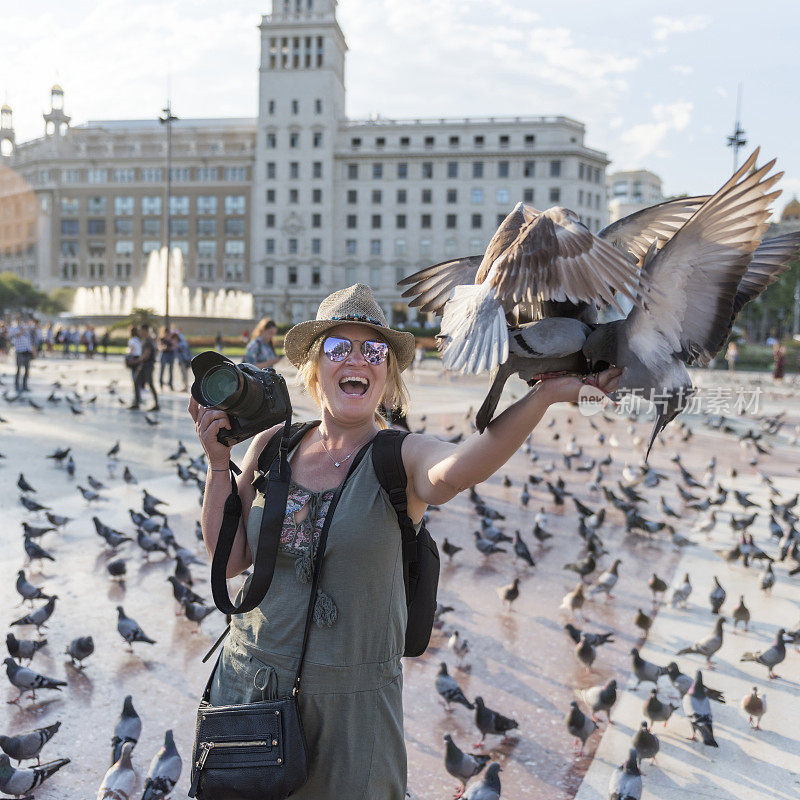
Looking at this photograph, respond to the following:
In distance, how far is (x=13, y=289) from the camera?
7138cm

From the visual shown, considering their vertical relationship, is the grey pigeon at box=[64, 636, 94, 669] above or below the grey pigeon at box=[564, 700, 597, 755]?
above

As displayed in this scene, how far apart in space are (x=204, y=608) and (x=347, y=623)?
3.02 metres

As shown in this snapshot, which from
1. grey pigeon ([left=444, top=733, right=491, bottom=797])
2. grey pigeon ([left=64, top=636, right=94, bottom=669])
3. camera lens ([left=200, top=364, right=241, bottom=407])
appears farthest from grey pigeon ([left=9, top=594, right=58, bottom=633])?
camera lens ([left=200, top=364, right=241, bottom=407])

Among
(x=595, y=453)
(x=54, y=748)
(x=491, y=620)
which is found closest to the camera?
(x=54, y=748)

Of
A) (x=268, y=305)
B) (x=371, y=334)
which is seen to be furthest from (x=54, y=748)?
(x=268, y=305)

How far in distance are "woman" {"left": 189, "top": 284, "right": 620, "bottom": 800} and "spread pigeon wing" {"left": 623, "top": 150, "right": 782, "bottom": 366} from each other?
0.49 feet

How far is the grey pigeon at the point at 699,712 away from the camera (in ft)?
12.1

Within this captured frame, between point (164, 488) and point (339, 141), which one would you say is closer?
point (164, 488)

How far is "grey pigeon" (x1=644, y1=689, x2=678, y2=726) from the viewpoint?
375 cm

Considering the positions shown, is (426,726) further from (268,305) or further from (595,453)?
(268,305)

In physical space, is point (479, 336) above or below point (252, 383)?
above

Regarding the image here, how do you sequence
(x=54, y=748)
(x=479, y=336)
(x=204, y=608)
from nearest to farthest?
1. (x=479, y=336)
2. (x=54, y=748)
3. (x=204, y=608)

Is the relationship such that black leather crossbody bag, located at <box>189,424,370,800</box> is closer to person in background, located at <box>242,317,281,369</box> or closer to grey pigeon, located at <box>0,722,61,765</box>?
grey pigeon, located at <box>0,722,61,765</box>

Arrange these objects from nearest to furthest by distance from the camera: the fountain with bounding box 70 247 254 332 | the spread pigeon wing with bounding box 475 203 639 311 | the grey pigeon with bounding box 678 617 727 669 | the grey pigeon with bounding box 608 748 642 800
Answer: the spread pigeon wing with bounding box 475 203 639 311 → the grey pigeon with bounding box 608 748 642 800 → the grey pigeon with bounding box 678 617 727 669 → the fountain with bounding box 70 247 254 332
